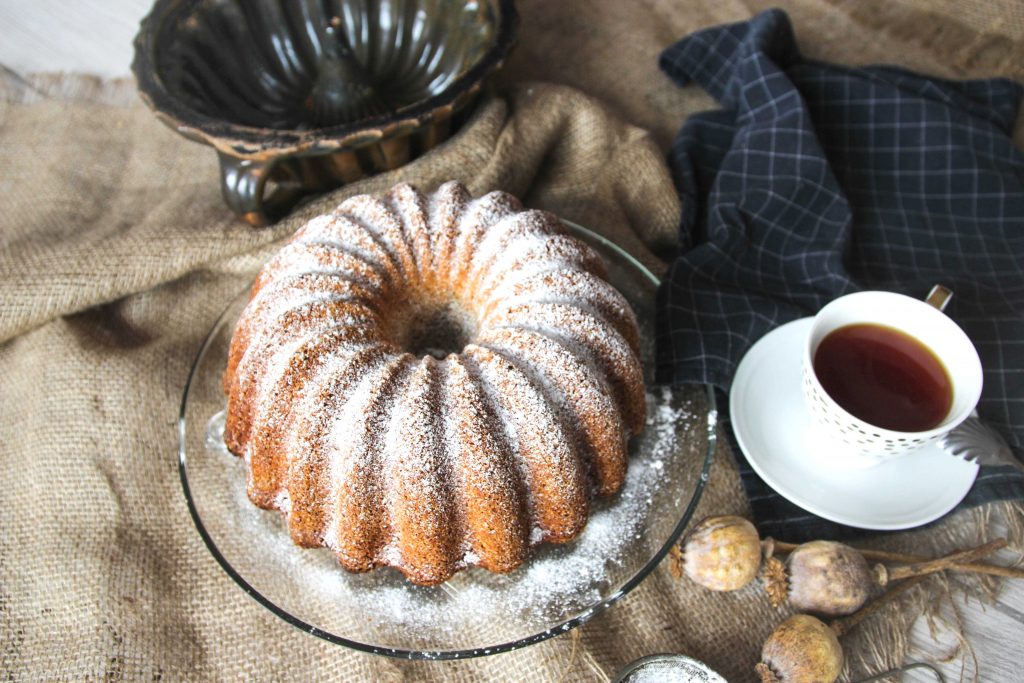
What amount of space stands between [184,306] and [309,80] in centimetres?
58

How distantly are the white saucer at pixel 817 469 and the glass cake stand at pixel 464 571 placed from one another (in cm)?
9

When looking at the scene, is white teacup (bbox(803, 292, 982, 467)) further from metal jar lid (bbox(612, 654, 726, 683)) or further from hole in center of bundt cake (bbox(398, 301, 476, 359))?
hole in center of bundt cake (bbox(398, 301, 476, 359))

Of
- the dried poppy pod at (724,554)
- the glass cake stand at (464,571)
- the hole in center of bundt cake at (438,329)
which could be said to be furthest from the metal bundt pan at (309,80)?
the dried poppy pod at (724,554)

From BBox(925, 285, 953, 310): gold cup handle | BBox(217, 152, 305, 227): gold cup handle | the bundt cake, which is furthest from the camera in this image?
BBox(217, 152, 305, 227): gold cup handle

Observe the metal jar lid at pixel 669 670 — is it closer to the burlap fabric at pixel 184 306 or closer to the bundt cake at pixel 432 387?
the burlap fabric at pixel 184 306

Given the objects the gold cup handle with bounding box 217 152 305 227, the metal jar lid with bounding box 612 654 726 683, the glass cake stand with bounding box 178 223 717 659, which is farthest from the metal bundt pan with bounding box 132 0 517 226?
the metal jar lid with bounding box 612 654 726 683

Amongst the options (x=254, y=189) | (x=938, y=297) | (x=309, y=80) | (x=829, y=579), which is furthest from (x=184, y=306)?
(x=938, y=297)

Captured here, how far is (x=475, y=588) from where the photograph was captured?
3.99 ft

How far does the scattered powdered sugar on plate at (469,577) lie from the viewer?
1178mm

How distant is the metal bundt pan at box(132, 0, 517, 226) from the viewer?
1.46m

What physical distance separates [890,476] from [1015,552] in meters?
0.25

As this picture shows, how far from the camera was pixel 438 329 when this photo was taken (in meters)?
1.35

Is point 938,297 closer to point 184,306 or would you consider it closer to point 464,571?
point 464,571

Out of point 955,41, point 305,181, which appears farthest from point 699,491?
point 955,41
